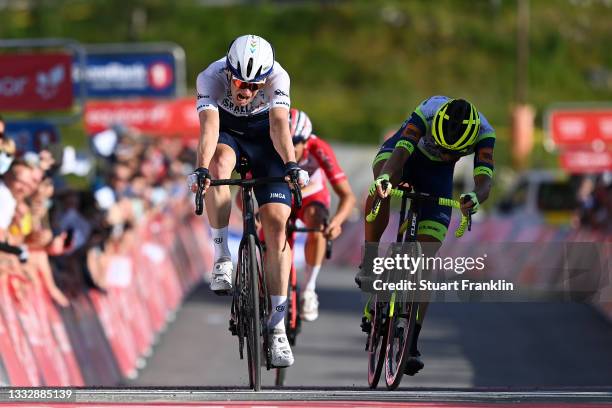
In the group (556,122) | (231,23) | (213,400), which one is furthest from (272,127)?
(231,23)

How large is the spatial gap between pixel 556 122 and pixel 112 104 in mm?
10954

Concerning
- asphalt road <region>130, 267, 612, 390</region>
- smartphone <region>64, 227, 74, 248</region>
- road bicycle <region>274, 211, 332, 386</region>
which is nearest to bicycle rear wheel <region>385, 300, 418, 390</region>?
road bicycle <region>274, 211, 332, 386</region>

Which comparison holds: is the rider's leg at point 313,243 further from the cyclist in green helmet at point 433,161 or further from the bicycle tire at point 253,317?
the bicycle tire at point 253,317

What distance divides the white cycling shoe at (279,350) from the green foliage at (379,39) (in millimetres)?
70329

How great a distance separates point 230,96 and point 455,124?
146 cm

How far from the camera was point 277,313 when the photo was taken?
29.2ft

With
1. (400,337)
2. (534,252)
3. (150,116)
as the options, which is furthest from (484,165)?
(150,116)

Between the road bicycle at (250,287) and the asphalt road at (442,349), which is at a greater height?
the road bicycle at (250,287)

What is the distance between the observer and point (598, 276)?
9.64 metres

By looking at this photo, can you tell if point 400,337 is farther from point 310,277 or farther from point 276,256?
point 310,277

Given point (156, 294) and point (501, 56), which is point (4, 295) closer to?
point (156, 294)

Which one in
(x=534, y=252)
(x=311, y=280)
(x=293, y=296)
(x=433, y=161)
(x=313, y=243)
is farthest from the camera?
(x=534, y=252)

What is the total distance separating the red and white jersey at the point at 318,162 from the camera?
10.8 m

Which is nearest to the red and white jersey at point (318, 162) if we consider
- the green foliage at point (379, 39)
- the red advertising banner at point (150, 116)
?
the red advertising banner at point (150, 116)
